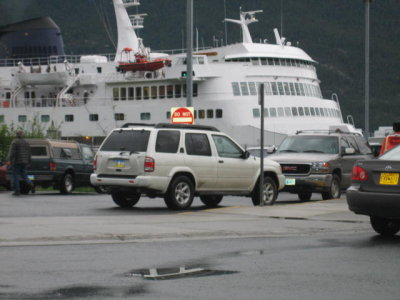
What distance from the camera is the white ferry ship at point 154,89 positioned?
57219 mm

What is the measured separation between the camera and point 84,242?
1172cm

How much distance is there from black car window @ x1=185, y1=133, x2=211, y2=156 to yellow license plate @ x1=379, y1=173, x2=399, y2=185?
6.98 metres

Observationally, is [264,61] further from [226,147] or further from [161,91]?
[226,147]

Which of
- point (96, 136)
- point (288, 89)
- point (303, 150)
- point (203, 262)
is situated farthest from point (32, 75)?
point (203, 262)

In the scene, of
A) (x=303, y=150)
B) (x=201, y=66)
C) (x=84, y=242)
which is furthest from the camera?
(x=201, y=66)

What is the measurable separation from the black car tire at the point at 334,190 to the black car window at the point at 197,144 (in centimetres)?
504

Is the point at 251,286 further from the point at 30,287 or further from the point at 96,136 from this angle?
the point at 96,136

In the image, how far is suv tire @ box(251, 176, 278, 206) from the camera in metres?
20.1

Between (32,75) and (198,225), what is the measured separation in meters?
49.0

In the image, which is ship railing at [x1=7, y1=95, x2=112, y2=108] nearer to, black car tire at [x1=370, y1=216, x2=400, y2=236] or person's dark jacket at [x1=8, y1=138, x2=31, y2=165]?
person's dark jacket at [x1=8, y1=138, x2=31, y2=165]

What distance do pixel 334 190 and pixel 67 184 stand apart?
9349 mm

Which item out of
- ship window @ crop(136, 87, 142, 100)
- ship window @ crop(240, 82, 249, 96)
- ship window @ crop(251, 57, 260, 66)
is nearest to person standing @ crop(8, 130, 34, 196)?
ship window @ crop(240, 82, 249, 96)

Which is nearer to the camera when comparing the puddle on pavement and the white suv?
the puddle on pavement

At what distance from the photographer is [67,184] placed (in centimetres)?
2886
